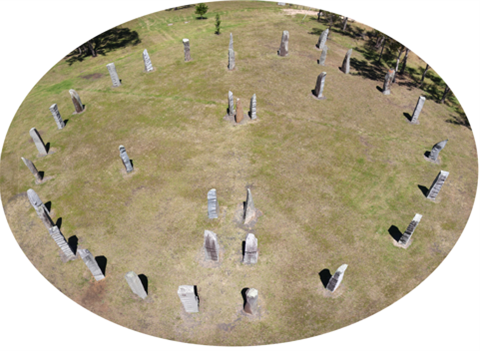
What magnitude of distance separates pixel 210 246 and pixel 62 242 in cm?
631

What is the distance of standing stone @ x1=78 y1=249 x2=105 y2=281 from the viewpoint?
13133 millimetres

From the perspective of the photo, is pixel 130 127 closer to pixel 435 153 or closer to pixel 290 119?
pixel 290 119

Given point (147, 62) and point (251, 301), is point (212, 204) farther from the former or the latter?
point (147, 62)

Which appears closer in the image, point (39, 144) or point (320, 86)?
point (39, 144)

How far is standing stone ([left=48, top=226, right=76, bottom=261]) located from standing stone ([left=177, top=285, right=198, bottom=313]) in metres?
5.69

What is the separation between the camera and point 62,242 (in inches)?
571

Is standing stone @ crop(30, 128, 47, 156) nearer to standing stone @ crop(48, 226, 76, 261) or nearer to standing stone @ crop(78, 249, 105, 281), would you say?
standing stone @ crop(48, 226, 76, 261)

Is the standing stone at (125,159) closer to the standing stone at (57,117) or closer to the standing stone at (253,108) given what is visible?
the standing stone at (57,117)

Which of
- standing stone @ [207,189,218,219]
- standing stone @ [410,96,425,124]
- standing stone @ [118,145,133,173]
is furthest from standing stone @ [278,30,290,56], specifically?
standing stone @ [207,189,218,219]

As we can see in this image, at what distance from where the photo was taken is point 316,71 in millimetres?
24422

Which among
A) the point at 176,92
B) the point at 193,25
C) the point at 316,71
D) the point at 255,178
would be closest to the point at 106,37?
the point at 193,25

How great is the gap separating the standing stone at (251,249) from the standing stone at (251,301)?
1.45m

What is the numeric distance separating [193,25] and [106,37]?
7.80m

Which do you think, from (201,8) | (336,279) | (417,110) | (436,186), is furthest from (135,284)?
(201,8)
